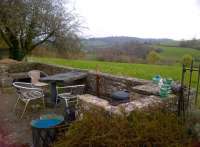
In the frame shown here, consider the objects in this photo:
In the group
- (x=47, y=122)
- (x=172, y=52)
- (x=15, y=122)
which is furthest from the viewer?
(x=172, y=52)

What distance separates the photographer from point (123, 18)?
11.0 metres

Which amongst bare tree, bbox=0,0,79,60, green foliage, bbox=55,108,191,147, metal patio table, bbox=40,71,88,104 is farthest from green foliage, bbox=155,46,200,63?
green foliage, bbox=55,108,191,147

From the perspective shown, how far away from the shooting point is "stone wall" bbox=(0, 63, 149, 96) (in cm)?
464

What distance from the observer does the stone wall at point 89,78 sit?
15.2ft

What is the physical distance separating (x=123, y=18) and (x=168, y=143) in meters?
9.46

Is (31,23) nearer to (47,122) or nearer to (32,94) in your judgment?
(32,94)

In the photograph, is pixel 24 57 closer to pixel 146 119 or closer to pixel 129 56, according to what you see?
pixel 129 56

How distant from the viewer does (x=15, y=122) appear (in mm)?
3988

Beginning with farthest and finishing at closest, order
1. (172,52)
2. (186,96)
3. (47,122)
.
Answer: (172,52) < (186,96) < (47,122)

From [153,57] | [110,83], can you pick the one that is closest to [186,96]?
[110,83]

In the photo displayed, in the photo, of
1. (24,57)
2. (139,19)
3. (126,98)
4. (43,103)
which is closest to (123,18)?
(139,19)

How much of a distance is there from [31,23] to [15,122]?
5.86m

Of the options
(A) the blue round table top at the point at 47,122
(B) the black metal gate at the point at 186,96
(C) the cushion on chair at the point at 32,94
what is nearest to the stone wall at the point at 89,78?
(B) the black metal gate at the point at 186,96

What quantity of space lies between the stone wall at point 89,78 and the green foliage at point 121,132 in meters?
1.72
